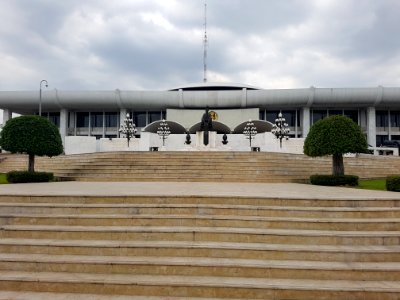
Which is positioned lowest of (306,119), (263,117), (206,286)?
(206,286)

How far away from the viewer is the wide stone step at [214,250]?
16.3 ft

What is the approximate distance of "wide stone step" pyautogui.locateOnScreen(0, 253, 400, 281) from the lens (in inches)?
182

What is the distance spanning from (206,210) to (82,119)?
49.1 meters

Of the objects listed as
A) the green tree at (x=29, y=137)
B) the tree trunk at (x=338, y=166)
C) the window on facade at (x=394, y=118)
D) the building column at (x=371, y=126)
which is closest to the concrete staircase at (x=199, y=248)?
the tree trunk at (x=338, y=166)

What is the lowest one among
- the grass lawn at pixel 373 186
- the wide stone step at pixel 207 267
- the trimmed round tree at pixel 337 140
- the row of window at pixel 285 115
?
the wide stone step at pixel 207 267

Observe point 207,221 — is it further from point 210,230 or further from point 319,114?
point 319,114

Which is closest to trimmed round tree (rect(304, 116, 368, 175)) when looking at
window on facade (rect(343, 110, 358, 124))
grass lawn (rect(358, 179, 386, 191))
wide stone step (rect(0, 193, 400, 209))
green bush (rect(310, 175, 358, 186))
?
green bush (rect(310, 175, 358, 186))

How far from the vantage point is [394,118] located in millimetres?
47375

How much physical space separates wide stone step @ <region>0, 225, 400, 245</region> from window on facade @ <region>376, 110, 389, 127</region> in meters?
48.2

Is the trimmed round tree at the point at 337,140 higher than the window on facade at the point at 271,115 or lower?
lower

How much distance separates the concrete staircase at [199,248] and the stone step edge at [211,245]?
17 mm

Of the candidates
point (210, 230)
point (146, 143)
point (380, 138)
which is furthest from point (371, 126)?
point (210, 230)

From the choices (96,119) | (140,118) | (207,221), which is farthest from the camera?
(96,119)

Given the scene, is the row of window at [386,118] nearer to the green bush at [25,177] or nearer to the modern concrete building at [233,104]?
the modern concrete building at [233,104]
